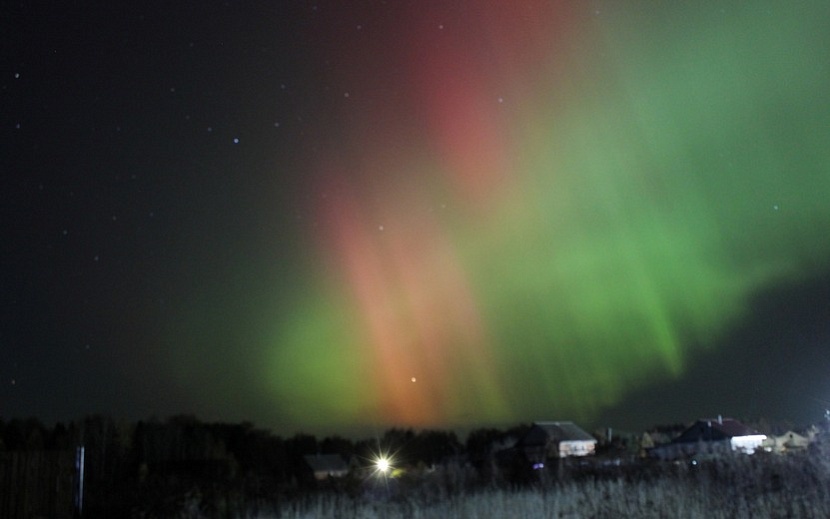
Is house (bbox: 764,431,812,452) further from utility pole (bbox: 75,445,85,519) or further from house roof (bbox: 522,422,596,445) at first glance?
house roof (bbox: 522,422,596,445)

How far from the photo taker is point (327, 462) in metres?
77.2

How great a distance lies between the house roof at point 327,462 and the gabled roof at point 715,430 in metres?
27.6

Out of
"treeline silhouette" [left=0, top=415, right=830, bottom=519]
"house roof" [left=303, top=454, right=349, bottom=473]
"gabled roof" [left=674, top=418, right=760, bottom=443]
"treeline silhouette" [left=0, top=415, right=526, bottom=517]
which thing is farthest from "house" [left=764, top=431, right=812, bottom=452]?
"house roof" [left=303, top=454, right=349, bottom=473]

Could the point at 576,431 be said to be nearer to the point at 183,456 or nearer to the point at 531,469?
the point at 183,456

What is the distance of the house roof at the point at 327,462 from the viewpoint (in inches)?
2842

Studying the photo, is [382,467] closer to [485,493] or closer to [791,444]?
[791,444]

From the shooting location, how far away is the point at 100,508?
2395 centimetres

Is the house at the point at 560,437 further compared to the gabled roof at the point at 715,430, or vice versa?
the house at the point at 560,437

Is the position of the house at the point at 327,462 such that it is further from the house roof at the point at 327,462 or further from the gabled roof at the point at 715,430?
the gabled roof at the point at 715,430

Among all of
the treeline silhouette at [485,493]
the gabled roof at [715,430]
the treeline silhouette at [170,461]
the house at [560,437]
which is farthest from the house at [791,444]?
the house at [560,437]

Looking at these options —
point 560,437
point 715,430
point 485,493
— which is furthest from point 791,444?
point 560,437

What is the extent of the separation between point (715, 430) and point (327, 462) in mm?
32271

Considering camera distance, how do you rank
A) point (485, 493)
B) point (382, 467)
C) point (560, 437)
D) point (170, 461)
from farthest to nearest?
point (560, 437)
point (170, 461)
point (382, 467)
point (485, 493)

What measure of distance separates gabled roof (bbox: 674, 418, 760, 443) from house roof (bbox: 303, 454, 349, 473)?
27578 mm
